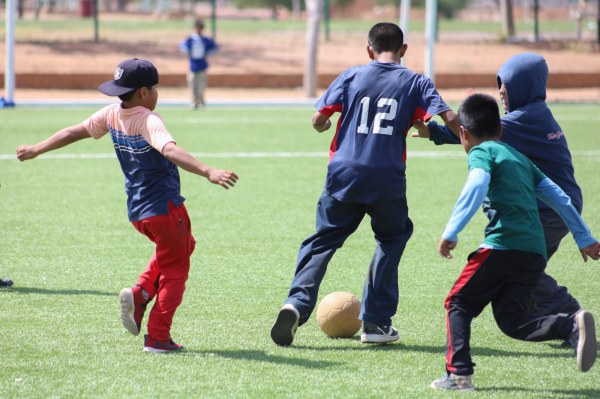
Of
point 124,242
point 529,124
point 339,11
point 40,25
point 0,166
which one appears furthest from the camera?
point 339,11

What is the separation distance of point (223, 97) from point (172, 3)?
119 feet

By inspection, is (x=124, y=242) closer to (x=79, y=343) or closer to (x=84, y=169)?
(x=79, y=343)

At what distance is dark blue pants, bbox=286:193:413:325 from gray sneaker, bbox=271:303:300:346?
82mm

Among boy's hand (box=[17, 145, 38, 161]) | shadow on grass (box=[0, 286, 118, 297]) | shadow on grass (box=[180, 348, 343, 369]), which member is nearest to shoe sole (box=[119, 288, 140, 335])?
shadow on grass (box=[180, 348, 343, 369])

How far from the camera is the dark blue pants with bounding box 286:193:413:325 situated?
19.1 feet

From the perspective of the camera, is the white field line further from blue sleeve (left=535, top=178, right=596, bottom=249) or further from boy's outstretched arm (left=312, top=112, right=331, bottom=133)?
blue sleeve (left=535, top=178, right=596, bottom=249)

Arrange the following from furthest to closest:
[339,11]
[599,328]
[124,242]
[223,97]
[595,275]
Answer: [339,11], [223,97], [124,242], [595,275], [599,328]

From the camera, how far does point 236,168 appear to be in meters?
14.1

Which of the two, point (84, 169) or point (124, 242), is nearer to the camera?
point (124, 242)

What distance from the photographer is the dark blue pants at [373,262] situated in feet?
19.1

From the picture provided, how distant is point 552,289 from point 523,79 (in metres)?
1.32

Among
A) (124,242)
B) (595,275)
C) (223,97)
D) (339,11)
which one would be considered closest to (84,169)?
(124,242)

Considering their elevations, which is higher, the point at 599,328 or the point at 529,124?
the point at 529,124

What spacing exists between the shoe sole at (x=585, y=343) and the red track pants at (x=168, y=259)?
7.50 ft
